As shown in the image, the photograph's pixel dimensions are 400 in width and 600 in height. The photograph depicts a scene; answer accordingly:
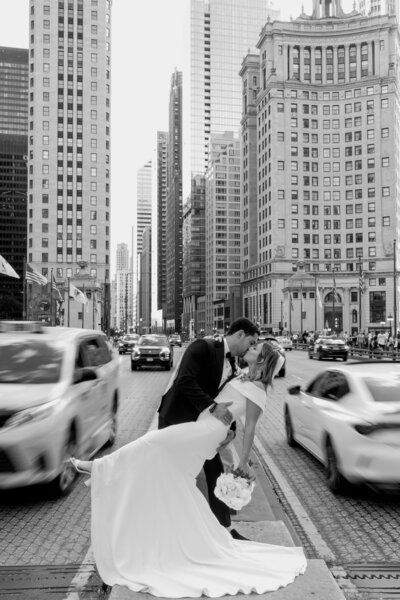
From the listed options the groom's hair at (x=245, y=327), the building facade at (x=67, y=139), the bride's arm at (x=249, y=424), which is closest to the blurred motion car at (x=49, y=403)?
the bride's arm at (x=249, y=424)

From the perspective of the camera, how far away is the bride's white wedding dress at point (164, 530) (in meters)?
3.62

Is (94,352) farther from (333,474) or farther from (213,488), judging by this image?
(213,488)

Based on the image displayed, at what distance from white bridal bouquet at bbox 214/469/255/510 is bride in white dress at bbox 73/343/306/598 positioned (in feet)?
0.80

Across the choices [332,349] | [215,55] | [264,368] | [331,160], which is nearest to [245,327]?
[264,368]

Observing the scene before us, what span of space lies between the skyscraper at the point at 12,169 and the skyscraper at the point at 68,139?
41.7ft

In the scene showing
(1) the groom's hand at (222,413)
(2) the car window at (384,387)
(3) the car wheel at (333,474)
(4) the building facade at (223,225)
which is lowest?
(3) the car wheel at (333,474)

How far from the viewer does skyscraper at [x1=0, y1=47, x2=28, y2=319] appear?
132 metres

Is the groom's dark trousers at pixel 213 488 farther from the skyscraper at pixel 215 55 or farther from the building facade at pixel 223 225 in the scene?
the skyscraper at pixel 215 55

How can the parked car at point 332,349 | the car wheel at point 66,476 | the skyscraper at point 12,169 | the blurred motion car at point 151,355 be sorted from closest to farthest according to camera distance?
1. the car wheel at point 66,476
2. the blurred motion car at point 151,355
3. the parked car at point 332,349
4. the skyscraper at point 12,169

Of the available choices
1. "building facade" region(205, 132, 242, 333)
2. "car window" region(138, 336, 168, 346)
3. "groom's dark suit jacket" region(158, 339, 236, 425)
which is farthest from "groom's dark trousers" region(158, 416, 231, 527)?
"building facade" region(205, 132, 242, 333)

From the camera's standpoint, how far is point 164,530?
370cm

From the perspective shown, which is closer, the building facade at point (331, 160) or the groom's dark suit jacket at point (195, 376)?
the groom's dark suit jacket at point (195, 376)

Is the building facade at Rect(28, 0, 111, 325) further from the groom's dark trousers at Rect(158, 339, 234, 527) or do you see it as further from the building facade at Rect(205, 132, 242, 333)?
the groom's dark trousers at Rect(158, 339, 234, 527)

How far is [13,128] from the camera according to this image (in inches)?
5773
